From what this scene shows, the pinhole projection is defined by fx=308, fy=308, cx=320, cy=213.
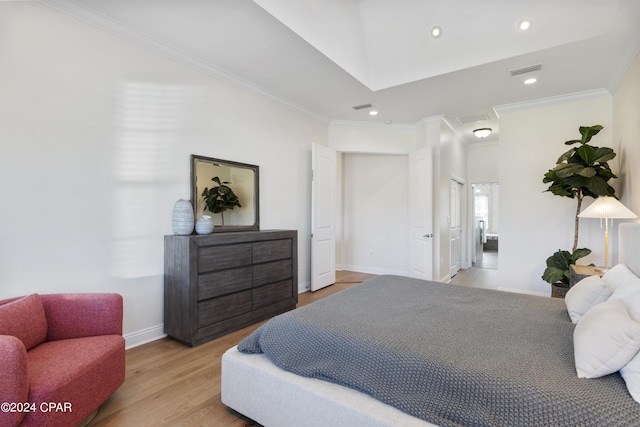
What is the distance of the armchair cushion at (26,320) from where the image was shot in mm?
1612

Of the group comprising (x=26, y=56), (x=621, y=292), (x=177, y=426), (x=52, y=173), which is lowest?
(x=177, y=426)

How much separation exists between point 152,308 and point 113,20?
248 cm

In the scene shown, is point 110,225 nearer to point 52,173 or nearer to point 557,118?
point 52,173

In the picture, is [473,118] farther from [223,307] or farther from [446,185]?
[223,307]

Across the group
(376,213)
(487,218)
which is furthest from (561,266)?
(487,218)

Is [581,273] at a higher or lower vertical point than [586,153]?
lower

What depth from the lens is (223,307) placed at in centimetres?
293

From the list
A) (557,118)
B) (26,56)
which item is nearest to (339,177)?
(557,118)

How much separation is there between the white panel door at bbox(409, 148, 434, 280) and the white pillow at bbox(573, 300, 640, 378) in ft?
11.6

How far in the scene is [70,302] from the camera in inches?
76.4

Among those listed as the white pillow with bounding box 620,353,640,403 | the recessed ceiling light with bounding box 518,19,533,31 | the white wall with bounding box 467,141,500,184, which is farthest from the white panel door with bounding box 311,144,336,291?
the white wall with bounding box 467,141,500,184

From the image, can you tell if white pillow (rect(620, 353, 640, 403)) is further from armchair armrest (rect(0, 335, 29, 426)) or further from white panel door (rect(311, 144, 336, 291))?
white panel door (rect(311, 144, 336, 291))

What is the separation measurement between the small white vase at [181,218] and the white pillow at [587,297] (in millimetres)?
2948

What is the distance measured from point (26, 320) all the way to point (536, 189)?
208 inches
